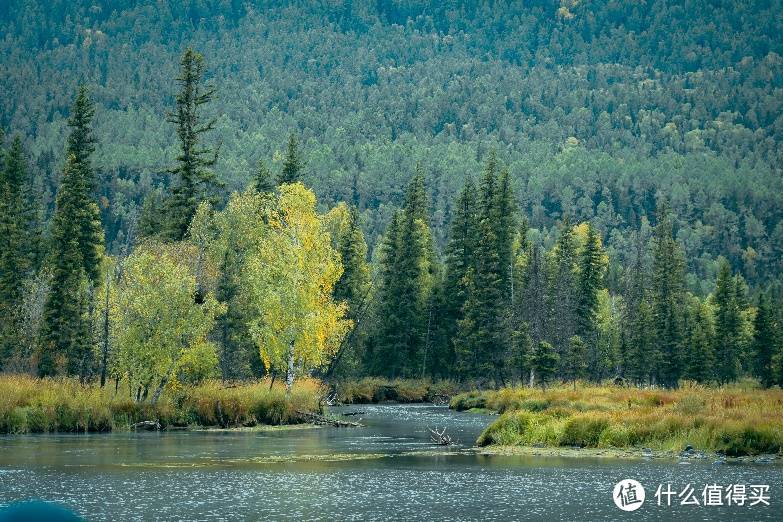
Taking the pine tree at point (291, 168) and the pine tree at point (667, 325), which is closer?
the pine tree at point (291, 168)

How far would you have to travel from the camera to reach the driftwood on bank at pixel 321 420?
65125 mm

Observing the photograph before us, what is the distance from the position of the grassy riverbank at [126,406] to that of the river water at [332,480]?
9.47 feet

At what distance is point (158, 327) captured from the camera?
6219 centimetres

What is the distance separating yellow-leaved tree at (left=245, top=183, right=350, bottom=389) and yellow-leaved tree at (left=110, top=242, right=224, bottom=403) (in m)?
6.39

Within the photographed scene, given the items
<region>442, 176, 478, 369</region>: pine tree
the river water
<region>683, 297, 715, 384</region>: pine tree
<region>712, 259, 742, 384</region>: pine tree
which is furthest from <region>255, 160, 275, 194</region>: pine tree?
<region>712, 259, 742, 384</region>: pine tree

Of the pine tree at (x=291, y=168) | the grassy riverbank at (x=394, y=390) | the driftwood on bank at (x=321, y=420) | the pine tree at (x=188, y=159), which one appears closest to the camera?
the driftwood on bank at (x=321, y=420)

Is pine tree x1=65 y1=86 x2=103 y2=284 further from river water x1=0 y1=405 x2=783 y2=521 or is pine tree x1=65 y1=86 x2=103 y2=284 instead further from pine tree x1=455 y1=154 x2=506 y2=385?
river water x1=0 y1=405 x2=783 y2=521

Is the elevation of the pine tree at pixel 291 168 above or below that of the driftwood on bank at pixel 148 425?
above

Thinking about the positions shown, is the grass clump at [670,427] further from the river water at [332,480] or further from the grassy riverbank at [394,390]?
the grassy riverbank at [394,390]

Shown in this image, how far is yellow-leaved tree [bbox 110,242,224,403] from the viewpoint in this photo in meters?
61.3

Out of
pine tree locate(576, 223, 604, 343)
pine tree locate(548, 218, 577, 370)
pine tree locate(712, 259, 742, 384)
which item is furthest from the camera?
pine tree locate(712, 259, 742, 384)

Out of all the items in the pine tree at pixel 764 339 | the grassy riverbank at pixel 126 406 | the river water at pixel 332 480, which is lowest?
the river water at pixel 332 480

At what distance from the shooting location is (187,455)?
4584 centimetres

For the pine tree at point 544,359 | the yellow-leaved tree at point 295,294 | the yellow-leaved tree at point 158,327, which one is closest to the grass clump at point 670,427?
the yellow-leaved tree at point 158,327
